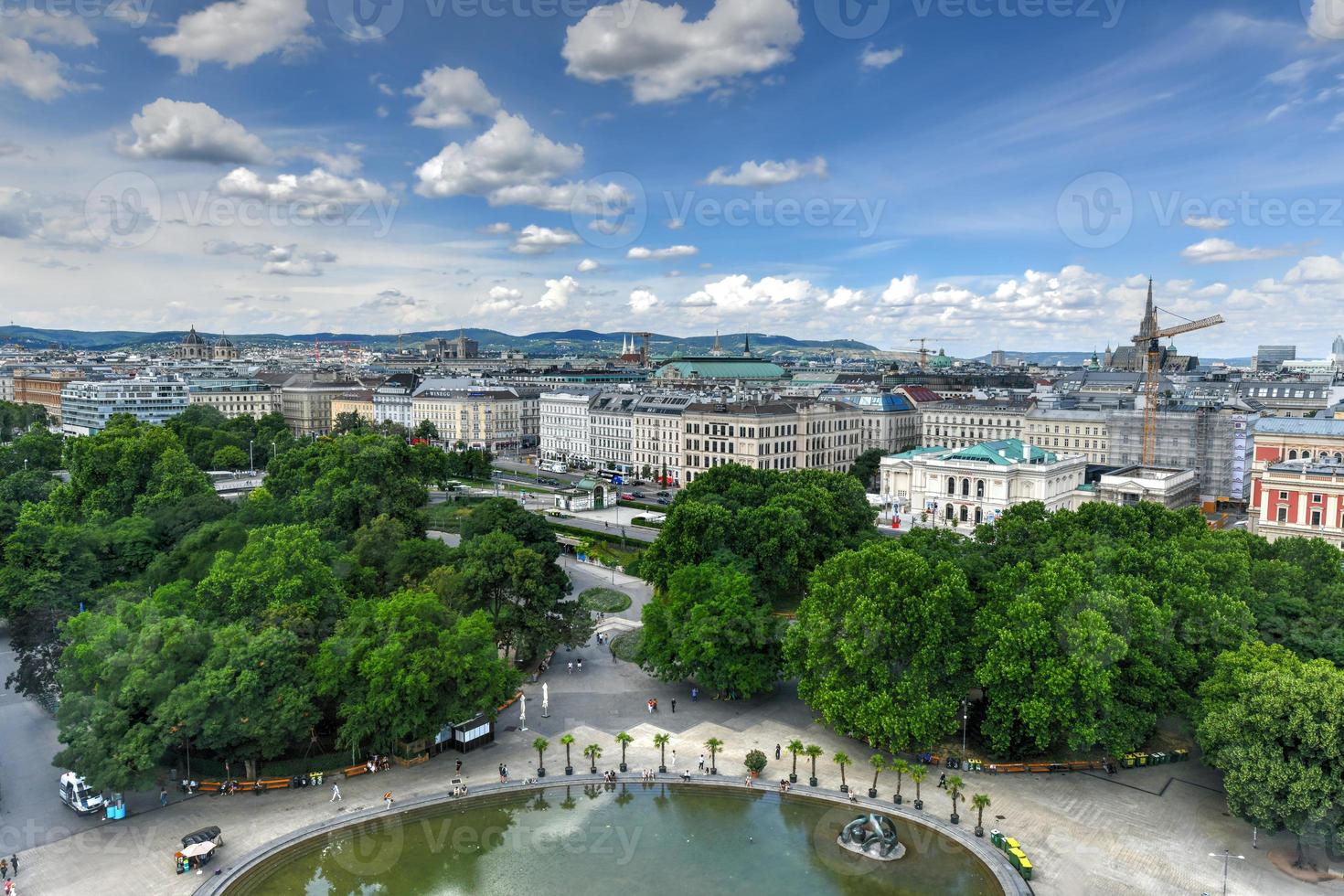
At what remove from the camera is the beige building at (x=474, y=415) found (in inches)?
7013

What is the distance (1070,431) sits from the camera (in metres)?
138

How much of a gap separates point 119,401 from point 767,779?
15320 centimetres

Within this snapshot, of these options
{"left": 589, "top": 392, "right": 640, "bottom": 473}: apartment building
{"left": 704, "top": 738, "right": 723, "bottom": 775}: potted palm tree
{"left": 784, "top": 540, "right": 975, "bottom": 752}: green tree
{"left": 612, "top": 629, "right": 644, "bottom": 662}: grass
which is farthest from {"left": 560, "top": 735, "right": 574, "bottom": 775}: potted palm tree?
{"left": 589, "top": 392, "right": 640, "bottom": 473}: apartment building

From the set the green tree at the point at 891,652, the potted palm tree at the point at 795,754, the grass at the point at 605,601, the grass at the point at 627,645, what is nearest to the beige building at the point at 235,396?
the grass at the point at 605,601

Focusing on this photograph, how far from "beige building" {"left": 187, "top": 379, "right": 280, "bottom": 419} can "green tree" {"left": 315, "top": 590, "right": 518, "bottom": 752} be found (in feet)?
493

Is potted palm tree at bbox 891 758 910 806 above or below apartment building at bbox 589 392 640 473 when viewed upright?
below

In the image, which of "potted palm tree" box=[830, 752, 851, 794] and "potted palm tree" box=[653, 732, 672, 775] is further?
"potted palm tree" box=[653, 732, 672, 775]

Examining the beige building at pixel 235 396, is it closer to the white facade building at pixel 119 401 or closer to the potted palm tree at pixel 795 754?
the white facade building at pixel 119 401

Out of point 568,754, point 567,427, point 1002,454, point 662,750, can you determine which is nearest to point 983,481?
point 1002,454

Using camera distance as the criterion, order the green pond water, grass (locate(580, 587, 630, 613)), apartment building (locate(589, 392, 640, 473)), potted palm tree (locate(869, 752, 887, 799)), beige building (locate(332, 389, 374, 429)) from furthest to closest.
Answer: beige building (locate(332, 389, 374, 429)) → apartment building (locate(589, 392, 640, 473)) → grass (locate(580, 587, 630, 613)) → potted palm tree (locate(869, 752, 887, 799)) → the green pond water

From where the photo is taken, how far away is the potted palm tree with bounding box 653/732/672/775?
45.8m

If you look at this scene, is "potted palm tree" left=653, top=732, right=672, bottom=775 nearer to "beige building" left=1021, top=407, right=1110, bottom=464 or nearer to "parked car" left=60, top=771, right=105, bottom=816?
"parked car" left=60, top=771, right=105, bottom=816

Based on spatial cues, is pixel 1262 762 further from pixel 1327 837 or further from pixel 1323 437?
pixel 1323 437

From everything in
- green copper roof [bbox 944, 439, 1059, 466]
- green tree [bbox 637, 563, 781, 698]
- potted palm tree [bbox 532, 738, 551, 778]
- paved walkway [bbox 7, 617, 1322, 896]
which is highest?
green copper roof [bbox 944, 439, 1059, 466]
